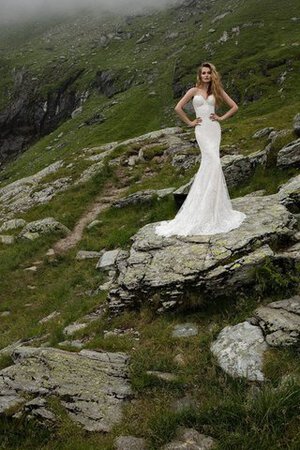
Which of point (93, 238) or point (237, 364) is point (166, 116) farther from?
point (237, 364)

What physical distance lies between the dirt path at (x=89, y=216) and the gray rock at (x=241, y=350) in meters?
14.9

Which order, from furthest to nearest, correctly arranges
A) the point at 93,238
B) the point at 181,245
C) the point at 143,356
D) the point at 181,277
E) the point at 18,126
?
the point at 18,126
the point at 93,238
the point at 181,245
the point at 181,277
the point at 143,356

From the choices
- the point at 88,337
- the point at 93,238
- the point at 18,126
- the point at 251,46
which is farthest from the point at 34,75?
the point at 88,337

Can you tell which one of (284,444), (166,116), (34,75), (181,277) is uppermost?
(34,75)

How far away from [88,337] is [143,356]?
2.74 metres

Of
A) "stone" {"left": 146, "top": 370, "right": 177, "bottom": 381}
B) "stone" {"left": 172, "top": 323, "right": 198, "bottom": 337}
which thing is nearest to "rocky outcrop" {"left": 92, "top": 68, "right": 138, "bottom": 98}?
"stone" {"left": 172, "top": 323, "right": 198, "bottom": 337}

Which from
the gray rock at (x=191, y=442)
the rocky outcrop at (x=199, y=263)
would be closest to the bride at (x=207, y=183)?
the rocky outcrop at (x=199, y=263)

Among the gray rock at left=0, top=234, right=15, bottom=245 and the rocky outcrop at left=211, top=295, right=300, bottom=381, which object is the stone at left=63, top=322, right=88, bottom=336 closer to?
the rocky outcrop at left=211, top=295, right=300, bottom=381

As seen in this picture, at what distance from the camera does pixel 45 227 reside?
85.8 ft

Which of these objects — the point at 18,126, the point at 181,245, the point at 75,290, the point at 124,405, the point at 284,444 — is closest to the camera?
the point at 284,444

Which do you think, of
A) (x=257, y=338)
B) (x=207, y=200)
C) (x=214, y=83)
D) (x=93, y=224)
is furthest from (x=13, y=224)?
(x=257, y=338)

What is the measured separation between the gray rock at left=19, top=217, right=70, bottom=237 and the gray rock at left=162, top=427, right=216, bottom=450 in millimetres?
19346

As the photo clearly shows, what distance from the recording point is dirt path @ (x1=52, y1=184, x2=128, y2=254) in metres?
24.2

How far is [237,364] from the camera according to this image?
895 centimetres
